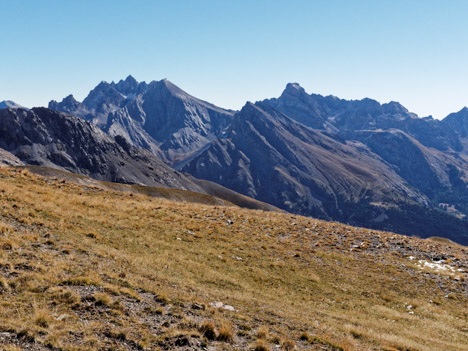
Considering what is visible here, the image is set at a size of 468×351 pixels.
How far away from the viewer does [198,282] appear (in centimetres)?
2053

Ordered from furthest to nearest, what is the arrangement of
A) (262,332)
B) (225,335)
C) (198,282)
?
(198,282) < (262,332) < (225,335)

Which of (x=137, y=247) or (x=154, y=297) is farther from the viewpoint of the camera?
(x=137, y=247)

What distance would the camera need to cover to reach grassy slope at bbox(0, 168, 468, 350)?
1209 cm

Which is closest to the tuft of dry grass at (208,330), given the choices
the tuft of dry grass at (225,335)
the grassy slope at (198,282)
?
the grassy slope at (198,282)

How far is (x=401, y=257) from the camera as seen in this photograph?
34594mm

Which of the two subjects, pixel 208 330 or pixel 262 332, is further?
pixel 262 332

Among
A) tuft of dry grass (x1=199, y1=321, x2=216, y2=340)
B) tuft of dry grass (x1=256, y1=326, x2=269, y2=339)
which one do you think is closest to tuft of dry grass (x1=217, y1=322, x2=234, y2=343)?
tuft of dry grass (x1=199, y1=321, x2=216, y2=340)

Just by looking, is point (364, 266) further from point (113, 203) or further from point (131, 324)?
point (113, 203)

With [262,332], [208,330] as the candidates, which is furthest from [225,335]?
[262,332]

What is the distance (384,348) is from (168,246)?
1725 centimetres

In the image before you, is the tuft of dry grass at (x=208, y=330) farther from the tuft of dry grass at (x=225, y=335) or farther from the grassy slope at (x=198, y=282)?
the tuft of dry grass at (x=225, y=335)

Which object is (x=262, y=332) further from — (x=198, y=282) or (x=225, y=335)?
(x=198, y=282)

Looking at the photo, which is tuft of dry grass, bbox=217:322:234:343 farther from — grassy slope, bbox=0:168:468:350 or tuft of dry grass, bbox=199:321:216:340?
tuft of dry grass, bbox=199:321:216:340

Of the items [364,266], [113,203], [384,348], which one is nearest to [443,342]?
[384,348]
